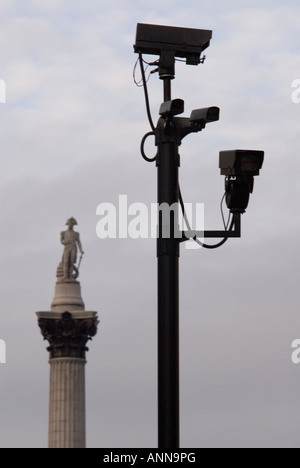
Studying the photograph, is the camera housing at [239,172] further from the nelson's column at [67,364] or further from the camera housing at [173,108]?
the nelson's column at [67,364]

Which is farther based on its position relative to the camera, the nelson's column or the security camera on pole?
the nelson's column

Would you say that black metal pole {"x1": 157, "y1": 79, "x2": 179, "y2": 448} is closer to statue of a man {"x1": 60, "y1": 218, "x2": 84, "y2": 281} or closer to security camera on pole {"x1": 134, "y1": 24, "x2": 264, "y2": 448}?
security camera on pole {"x1": 134, "y1": 24, "x2": 264, "y2": 448}

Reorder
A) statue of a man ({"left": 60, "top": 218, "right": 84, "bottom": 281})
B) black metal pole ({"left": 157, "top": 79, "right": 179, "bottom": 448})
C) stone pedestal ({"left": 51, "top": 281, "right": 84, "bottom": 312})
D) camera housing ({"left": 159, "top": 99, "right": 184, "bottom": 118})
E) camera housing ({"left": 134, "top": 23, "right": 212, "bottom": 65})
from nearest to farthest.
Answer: black metal pole ({"left": 157, "top": 79, "right": 179, "bottom": 448}) → camera housing ({"left": 159, "top": 99, "right": 184, "bottom": 118}) → camera housing ({"left": 134, "top": 23, "right": 212, "bottom": 65}) → stone pedestal ({"left": 51, "top": 281, "right": 84, "bottom": 312}) → statue of a man ({"left": 60, "top": 218, "right": 84, "bottom": 281})

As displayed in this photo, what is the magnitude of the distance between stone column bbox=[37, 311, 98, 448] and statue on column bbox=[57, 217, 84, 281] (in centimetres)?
206

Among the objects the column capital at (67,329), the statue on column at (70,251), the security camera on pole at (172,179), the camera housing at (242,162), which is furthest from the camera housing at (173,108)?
the statue on column at (70,251)

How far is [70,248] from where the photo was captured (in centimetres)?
4872

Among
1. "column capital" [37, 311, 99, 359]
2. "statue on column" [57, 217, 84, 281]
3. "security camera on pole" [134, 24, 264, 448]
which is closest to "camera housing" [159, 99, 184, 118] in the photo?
"security camera on pole" [134, 24, 264, 448]

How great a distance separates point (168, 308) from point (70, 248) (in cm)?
3496

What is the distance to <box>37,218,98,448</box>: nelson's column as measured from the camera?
152ft

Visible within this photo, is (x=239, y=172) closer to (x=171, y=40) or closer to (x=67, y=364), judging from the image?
(x=171, y=40)

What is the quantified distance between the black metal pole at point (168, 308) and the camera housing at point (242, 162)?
33.8 inches

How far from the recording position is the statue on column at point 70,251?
158 feet
